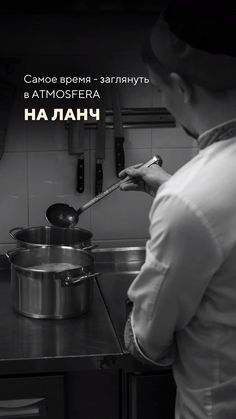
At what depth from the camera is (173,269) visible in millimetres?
782

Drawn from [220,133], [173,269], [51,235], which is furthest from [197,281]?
[51,235]

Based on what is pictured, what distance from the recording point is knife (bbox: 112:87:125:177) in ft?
5.19

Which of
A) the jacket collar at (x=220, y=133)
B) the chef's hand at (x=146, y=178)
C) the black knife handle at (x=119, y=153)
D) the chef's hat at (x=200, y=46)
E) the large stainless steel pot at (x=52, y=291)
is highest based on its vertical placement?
the chef's hat at (x=200, y=46)

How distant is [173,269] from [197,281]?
3 centimetres

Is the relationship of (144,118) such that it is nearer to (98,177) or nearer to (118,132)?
(118,132)

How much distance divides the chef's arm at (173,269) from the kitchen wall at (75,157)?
2.59 ft

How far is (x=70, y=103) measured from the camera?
1580 mm

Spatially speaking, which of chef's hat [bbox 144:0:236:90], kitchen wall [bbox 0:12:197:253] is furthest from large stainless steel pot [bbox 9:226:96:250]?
chef's hat [bbox 144:0:236:90]

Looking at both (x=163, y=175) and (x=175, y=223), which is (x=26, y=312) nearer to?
(x=163, y=175)

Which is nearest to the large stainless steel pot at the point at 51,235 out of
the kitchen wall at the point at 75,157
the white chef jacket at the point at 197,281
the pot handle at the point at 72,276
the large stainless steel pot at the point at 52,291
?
the kitchen wall at the point at 75,157

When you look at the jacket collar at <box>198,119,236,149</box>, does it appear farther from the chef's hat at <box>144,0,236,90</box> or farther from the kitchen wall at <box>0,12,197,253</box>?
the kitchen wall at <box>0,12,197,253</box>

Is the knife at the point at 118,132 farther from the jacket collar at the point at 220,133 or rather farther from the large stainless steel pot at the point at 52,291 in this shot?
the jacket collar at the point at 220,133

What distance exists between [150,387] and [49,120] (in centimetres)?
74

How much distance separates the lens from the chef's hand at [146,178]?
123cm
